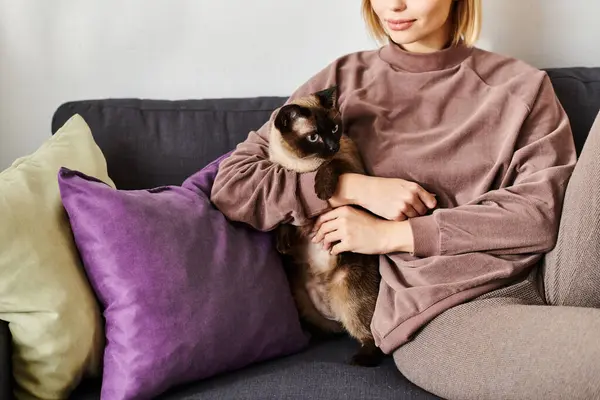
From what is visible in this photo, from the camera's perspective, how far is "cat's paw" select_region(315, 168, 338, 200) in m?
1.45

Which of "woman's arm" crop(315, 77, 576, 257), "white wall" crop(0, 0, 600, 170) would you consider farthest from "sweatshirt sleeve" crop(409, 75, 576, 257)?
"white wall" crop(0, 0, 600, 170)

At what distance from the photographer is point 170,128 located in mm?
1736

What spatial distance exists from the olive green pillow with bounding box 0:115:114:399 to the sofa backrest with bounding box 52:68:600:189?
0.38 m

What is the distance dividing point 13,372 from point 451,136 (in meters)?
1.05

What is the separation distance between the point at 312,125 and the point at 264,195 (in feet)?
0.63

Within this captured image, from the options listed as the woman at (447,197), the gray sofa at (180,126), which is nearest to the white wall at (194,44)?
the gray sofa at (180,126)

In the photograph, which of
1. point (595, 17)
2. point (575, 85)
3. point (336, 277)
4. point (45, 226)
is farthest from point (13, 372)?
point (595, 17)

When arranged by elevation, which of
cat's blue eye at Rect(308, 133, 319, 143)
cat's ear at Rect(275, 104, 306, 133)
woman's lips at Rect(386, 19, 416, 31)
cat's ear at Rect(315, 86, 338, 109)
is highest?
woman's lips at Rect(386, 19, 416, 31)

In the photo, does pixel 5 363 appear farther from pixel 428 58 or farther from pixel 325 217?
pixel 428 58

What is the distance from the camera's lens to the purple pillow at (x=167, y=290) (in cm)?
126

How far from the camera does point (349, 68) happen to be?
5.37 ft

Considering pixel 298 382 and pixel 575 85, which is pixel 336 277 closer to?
pixel 298 382

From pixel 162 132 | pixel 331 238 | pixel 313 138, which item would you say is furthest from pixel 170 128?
pixel 331 238

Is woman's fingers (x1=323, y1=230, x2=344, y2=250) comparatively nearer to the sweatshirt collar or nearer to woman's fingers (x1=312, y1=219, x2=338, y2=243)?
woman's fingers (x1=312, y1=219, x2=338, y2=243)
